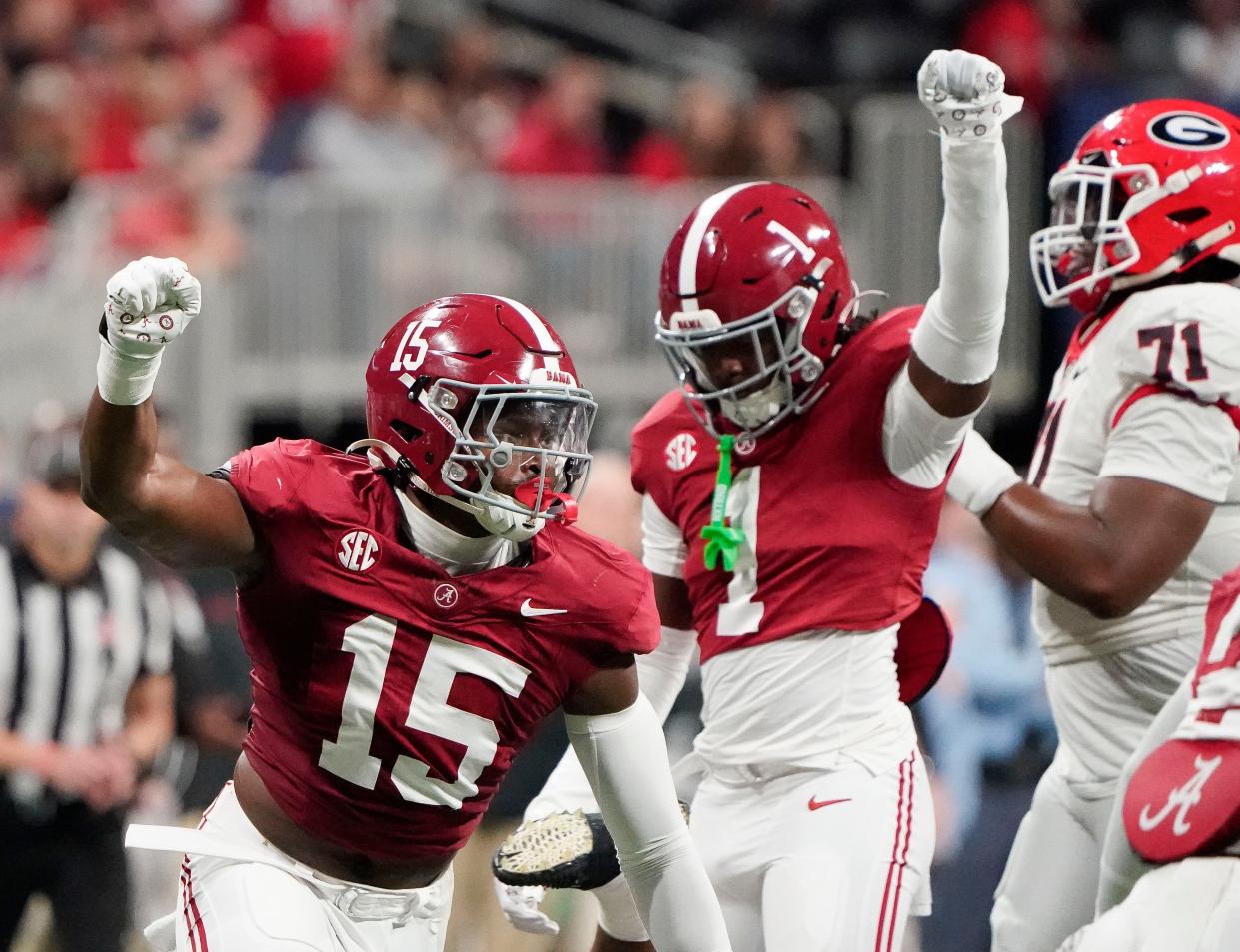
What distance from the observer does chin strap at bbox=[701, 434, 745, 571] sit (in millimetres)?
3410

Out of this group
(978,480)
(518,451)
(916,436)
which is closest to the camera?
(518,451)

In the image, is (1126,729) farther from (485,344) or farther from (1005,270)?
(485,344)

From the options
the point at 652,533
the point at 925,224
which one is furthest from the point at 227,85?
the point at 652,533

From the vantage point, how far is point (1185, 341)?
3.49m

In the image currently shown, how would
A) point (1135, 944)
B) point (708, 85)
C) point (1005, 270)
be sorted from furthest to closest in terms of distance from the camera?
point (708, 85) → point (1005, 270) → point (1135, 944)

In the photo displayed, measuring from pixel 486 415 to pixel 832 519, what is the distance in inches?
29.4

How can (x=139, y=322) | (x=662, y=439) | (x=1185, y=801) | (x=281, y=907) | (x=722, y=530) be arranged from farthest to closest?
1. (x=662, y=439)
2. (x=722, y=530)
3. (x=281, y=907)
4. (x=1185, y=801)
5. (x=139, y=322)

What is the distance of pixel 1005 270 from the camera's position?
3221 millimetres

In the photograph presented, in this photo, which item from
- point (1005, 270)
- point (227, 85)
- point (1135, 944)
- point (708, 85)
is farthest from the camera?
point (708, 85)

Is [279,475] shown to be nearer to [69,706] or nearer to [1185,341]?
Result: [1185,341]

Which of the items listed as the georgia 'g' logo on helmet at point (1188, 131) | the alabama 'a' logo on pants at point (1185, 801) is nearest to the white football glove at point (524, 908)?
the alabama 'a' logo on pants at point (1185, 801)

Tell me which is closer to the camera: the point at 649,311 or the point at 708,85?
the point at 649,311

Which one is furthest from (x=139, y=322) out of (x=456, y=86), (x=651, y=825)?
(x=456, y=86)

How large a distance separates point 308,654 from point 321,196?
5.02 meters
